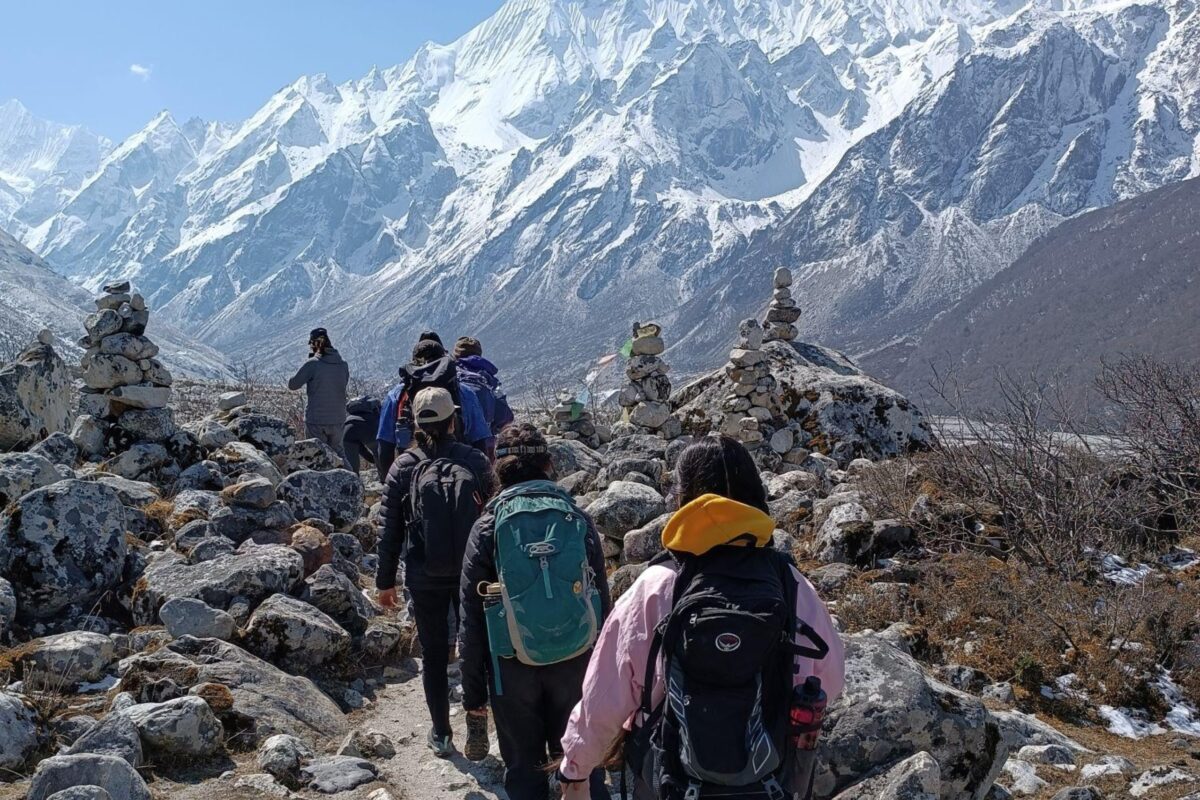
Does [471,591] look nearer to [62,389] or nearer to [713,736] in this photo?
[713,736]

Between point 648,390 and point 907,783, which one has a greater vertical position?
point 648,390

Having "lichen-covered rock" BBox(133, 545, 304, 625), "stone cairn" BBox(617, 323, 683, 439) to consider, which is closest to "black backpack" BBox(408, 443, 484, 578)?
"lichen-covered rock" BBox(133, 545, 304, 625)

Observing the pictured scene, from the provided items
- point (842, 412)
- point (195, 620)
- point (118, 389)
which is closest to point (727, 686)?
point (195, 620)

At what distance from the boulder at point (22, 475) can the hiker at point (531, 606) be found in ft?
22.3

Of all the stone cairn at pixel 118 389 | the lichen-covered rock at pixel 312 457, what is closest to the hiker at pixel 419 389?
the lichen-covered rock at pixel 312 457

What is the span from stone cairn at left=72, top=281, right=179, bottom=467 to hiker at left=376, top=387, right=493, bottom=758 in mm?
8615

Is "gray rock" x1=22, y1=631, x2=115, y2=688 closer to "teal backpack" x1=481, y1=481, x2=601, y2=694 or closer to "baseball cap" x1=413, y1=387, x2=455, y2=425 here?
"baseball cap" x1=413, y1=387, x2=455, y2=425

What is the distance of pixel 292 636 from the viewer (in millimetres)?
7680

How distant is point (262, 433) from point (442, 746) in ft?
32.7

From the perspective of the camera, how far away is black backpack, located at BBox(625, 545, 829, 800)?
10.9 feet

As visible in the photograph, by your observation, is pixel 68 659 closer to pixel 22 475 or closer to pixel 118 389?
pixel 22 475

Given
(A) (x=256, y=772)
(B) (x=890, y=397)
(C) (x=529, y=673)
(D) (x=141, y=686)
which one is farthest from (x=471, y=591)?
(B) (x=890, y=397)

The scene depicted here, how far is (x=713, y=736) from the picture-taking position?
3.31m

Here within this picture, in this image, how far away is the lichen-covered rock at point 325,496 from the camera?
1169cm
